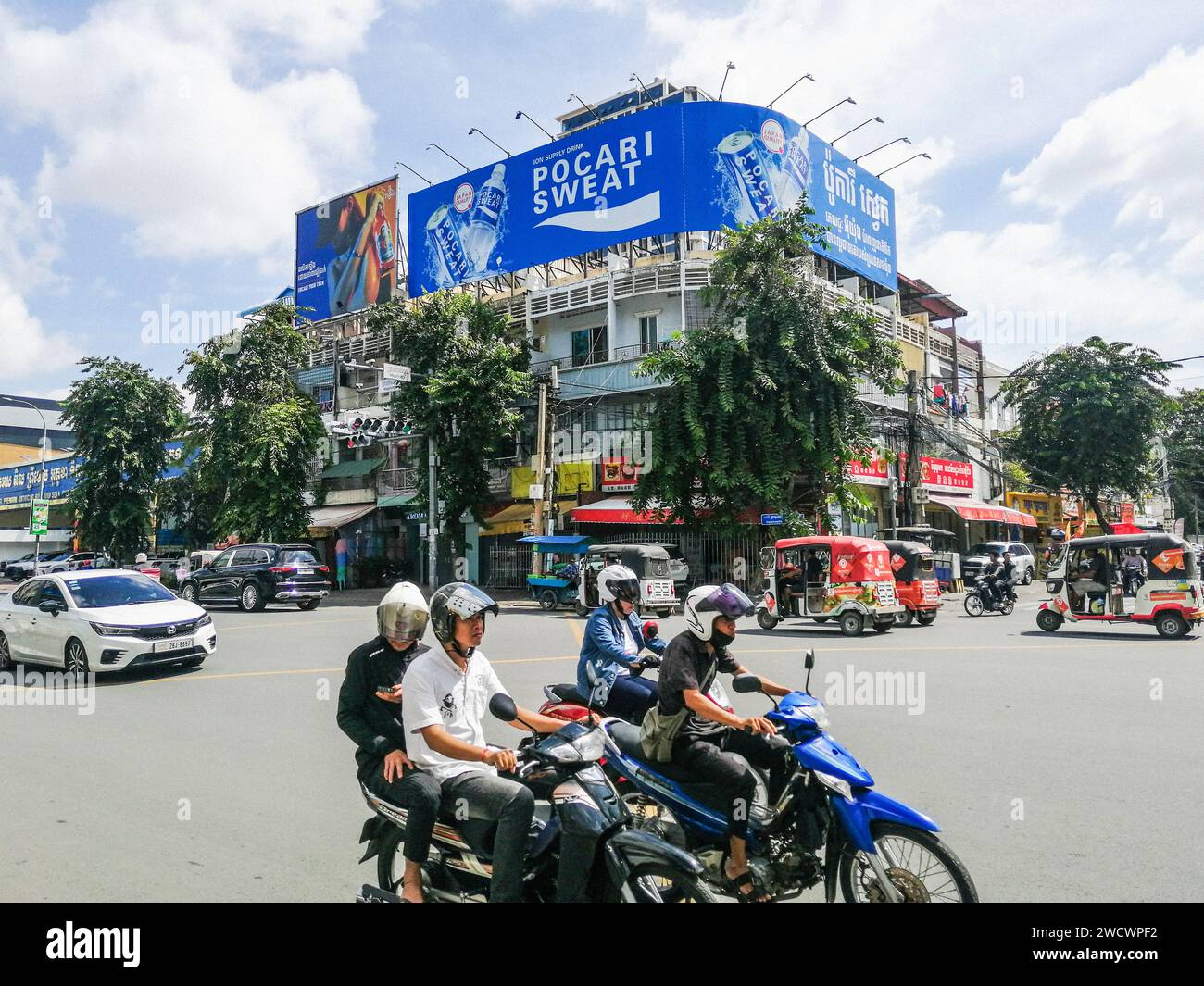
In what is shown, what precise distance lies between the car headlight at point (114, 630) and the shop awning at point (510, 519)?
19518mm

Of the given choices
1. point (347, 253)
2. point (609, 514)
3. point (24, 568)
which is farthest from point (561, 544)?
point (24, 568)

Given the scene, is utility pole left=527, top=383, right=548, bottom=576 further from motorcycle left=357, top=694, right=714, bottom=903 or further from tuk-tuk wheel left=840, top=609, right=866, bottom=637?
motorcycle left=357, top=694, right=714, bottom=903

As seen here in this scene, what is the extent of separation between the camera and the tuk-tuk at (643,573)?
1994 cm

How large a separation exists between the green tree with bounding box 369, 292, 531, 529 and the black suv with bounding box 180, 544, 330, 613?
293 inches

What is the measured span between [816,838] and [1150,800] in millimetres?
3121

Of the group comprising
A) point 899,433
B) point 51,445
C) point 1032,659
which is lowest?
point 1032,659

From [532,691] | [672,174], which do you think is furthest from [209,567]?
[672,174]

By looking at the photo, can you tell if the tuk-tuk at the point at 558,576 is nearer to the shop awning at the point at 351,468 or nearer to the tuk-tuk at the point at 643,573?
the tuk-tuk at the point at 643,573

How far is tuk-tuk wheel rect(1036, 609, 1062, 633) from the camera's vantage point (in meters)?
16.9

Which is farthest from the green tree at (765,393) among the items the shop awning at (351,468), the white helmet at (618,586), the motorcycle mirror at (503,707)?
the motorcycle mirror at (503,707)

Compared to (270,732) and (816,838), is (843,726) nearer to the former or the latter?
(816,838)

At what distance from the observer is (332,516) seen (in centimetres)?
3494

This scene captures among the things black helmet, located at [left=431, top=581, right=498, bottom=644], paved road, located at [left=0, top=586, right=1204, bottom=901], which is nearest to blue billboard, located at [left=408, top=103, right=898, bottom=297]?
paved road, located at [left=0, top=586, right=1204, bottom=901]

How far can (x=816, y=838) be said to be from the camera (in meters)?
3.74
